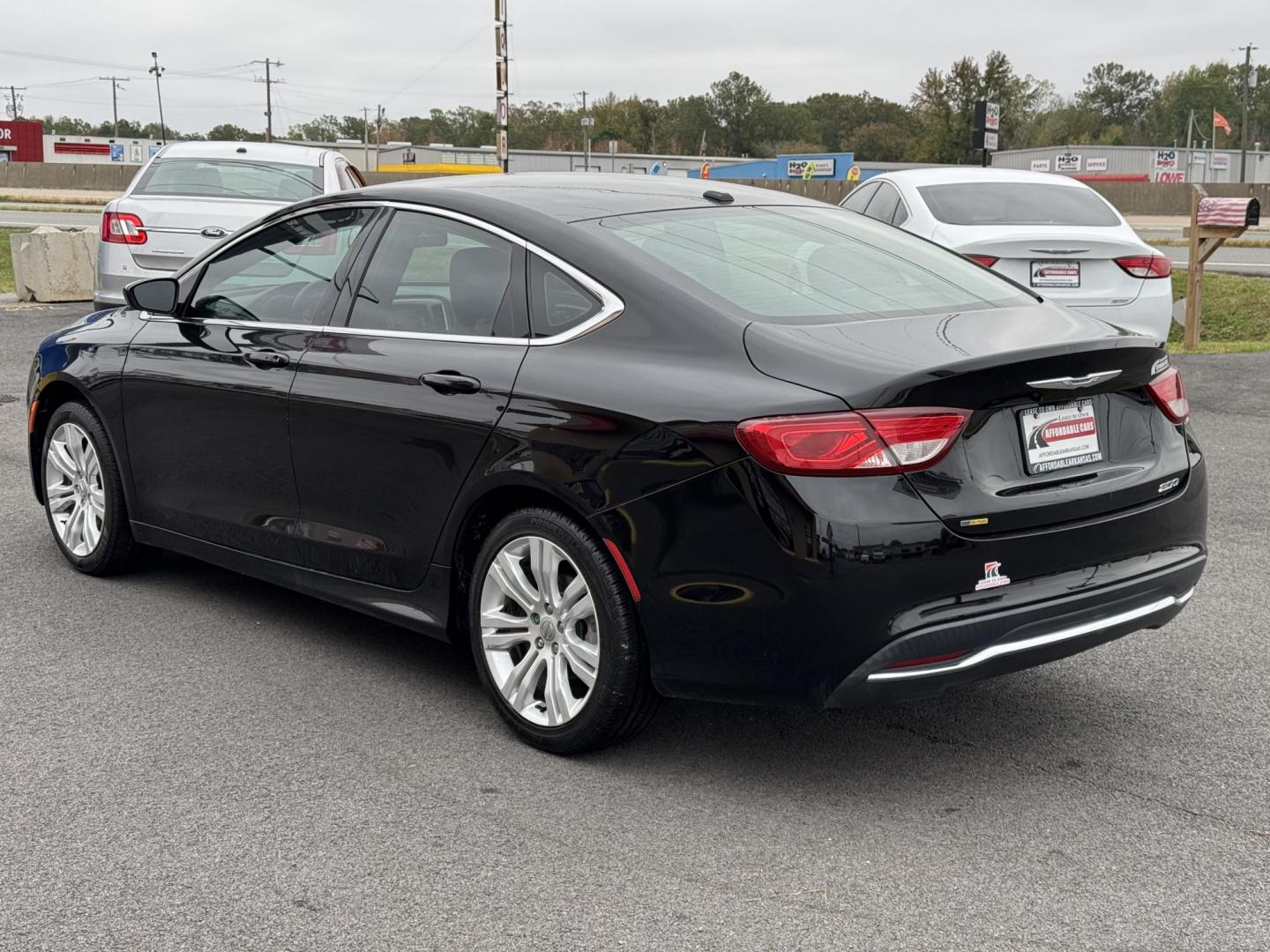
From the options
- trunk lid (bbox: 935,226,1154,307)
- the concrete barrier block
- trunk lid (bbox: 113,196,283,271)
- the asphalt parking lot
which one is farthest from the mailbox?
the concrete barrier block

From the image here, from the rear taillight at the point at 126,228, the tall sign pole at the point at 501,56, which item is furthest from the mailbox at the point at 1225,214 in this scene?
the tall sign pole at the point at 501,56

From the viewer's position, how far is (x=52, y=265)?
17.7 m

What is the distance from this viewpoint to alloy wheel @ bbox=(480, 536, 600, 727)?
392 centimetres

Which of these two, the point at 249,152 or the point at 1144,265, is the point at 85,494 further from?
→ the point at 249,152

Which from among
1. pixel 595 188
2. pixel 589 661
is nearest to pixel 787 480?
pixel 589 661

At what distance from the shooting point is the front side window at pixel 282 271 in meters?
4.88

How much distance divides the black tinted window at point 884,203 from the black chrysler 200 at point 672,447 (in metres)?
6.10

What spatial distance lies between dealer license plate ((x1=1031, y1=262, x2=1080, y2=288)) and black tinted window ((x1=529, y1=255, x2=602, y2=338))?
615 cm

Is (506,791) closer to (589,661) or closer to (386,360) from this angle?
(589,661)

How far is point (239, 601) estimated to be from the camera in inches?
223

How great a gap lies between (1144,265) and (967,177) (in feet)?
6.09

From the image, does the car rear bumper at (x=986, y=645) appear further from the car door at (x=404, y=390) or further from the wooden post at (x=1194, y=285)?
the wooden post at (x=1194, y=285)

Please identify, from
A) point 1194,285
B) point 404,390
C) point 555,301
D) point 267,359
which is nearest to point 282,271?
point 267,359

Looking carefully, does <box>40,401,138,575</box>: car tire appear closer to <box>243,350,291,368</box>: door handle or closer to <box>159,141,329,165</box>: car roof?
<box>243,350,291,368</box>: door handle
